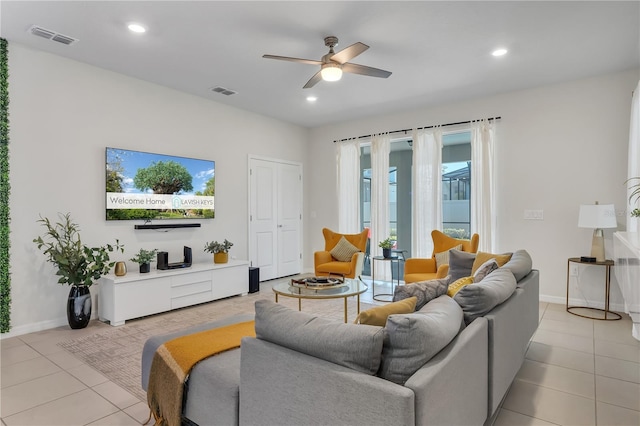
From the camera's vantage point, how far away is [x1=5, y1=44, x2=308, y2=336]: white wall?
11.6 feet

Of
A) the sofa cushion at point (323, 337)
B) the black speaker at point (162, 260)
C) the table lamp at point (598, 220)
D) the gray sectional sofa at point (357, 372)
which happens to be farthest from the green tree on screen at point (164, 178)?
the table lamp at point (598, 220)

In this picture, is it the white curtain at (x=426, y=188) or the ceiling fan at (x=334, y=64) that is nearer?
the ceiling fan at (x=334, y=64)

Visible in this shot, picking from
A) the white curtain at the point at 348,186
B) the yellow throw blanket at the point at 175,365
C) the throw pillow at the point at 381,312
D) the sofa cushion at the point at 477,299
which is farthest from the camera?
the white curtain at the point at 348,186

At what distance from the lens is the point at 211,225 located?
5316 millimetres

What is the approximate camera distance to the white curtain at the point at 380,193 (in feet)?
19.8

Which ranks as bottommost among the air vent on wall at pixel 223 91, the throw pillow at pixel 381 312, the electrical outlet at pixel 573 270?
the electrical outlet at pixel 573 270

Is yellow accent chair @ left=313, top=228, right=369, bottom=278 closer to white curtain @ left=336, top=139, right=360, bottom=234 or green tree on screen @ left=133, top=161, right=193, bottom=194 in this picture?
white curtain @ left=336, top=139, right=360, bottom=234

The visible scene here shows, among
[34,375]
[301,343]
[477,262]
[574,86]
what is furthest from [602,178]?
[34,375]

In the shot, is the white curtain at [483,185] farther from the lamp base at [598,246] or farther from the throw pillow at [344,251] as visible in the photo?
the throw pillow at [344,251]

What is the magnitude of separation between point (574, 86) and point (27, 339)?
22.1 feet

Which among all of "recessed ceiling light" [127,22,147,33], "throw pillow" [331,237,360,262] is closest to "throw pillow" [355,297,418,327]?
"recessed ceiling light" [127,22,147,33]

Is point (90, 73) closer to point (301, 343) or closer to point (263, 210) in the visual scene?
point (263, 210)

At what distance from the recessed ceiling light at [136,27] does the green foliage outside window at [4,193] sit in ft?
4.54

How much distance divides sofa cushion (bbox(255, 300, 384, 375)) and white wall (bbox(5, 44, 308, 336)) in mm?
3361
